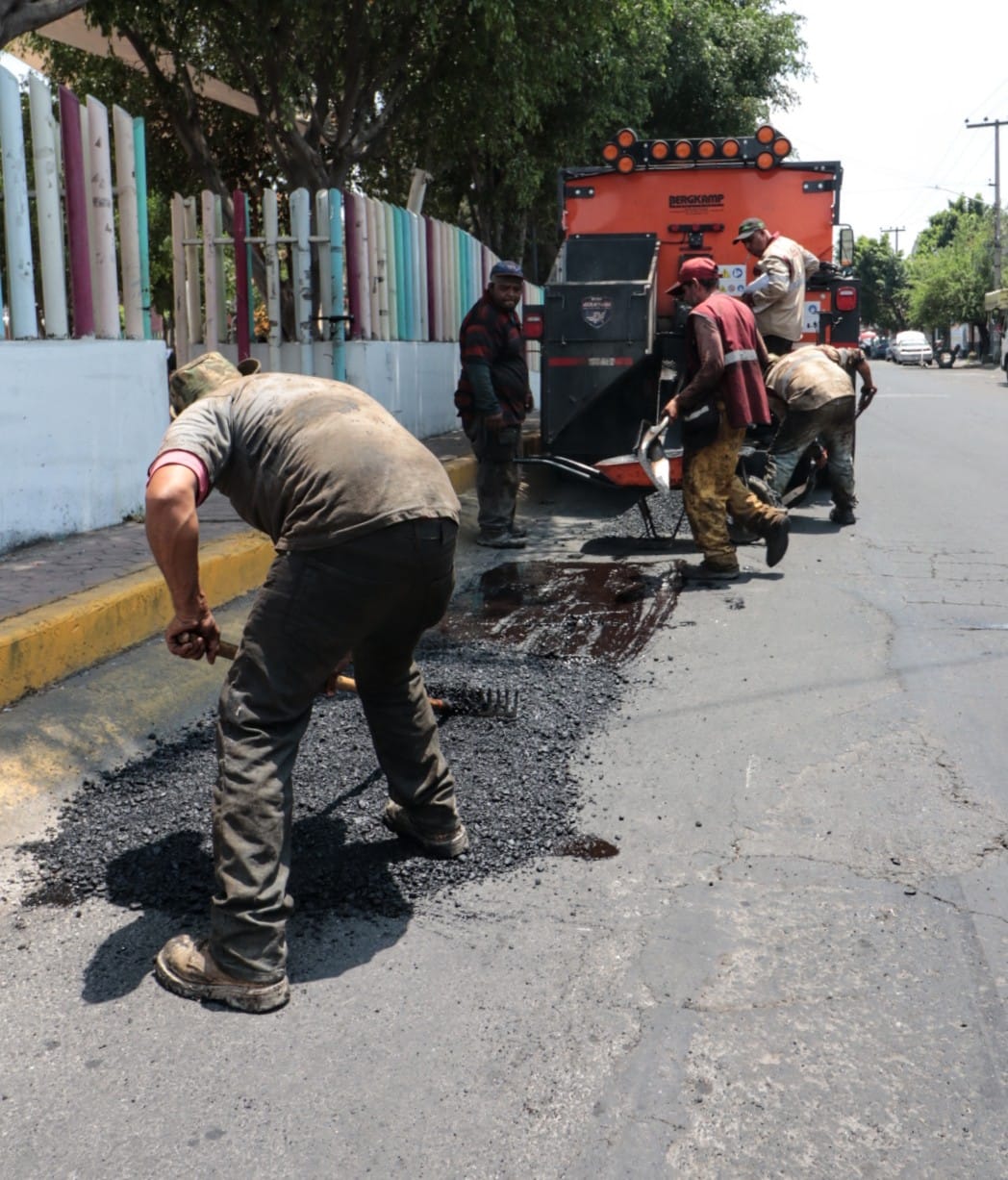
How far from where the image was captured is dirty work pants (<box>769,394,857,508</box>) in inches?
336

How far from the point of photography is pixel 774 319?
9.59m

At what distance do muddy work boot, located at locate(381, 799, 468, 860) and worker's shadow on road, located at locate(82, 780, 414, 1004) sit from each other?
2.2 inches

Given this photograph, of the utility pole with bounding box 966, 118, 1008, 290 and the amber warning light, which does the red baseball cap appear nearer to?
the amber warning light

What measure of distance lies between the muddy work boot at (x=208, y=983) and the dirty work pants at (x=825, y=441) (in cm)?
651

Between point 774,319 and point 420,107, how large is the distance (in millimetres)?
6069

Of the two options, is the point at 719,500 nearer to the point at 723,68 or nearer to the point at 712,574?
the point at 712,574

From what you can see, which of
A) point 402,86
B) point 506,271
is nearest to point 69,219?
point 506,271

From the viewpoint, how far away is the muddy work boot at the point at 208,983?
2.80 m

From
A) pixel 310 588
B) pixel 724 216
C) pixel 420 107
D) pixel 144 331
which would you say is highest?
pixel 420 107

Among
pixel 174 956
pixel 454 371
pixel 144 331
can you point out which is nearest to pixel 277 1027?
pixel 174 956

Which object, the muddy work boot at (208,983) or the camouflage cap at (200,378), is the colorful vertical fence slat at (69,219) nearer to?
the camouflage cap at (200,378)

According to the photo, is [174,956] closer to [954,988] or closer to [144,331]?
[954,988]

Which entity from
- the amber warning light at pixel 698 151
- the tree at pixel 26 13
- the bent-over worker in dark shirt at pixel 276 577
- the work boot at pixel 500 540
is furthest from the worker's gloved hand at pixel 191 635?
the amber warning light at pixel 698 151

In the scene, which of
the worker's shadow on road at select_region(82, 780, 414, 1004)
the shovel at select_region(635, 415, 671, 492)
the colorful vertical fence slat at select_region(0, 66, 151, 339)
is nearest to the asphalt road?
the worker's shadow on road at select_region(82, 780, 414, 1004)
